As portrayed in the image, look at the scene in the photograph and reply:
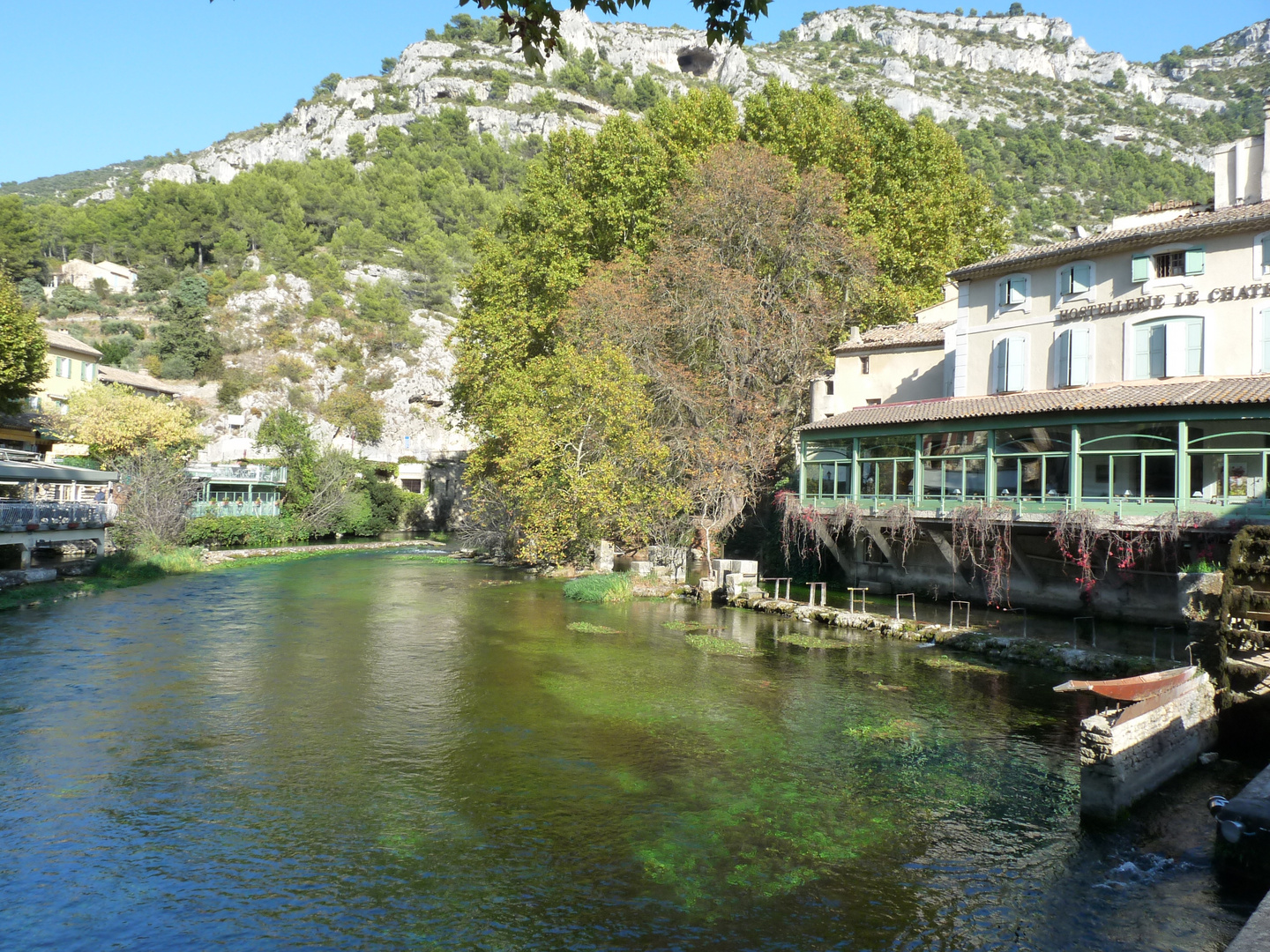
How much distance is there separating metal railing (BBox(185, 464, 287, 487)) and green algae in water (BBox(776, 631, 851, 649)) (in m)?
33.1

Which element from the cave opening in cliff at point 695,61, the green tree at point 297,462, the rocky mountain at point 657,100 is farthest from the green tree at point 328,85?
the green tree at point 297,462

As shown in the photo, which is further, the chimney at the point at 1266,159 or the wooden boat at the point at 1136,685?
the chimney at the point at 1266,159

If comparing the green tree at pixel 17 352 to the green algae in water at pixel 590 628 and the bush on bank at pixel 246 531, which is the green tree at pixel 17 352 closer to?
the bush on bank at pixel 246 531

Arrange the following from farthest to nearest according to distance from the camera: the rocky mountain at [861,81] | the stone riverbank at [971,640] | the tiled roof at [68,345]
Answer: the rocky mountain at [861,81] → the tiled roof at [68,345] → the stone riverbank at [971,640]

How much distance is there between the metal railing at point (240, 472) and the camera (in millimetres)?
43719

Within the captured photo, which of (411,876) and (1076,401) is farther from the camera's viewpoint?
(1076,401)

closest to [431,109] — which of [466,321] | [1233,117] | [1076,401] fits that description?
[466,321]

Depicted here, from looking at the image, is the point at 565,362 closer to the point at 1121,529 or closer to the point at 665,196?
the point at 665,196

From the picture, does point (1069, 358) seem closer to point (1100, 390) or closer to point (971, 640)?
point (1100, 390)

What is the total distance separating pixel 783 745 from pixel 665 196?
29.5m

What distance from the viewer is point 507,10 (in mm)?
5617

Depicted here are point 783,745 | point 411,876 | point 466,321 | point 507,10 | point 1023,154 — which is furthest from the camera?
point 1023,154

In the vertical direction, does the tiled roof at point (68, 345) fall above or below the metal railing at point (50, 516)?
above

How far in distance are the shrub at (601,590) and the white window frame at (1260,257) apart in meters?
21.5
